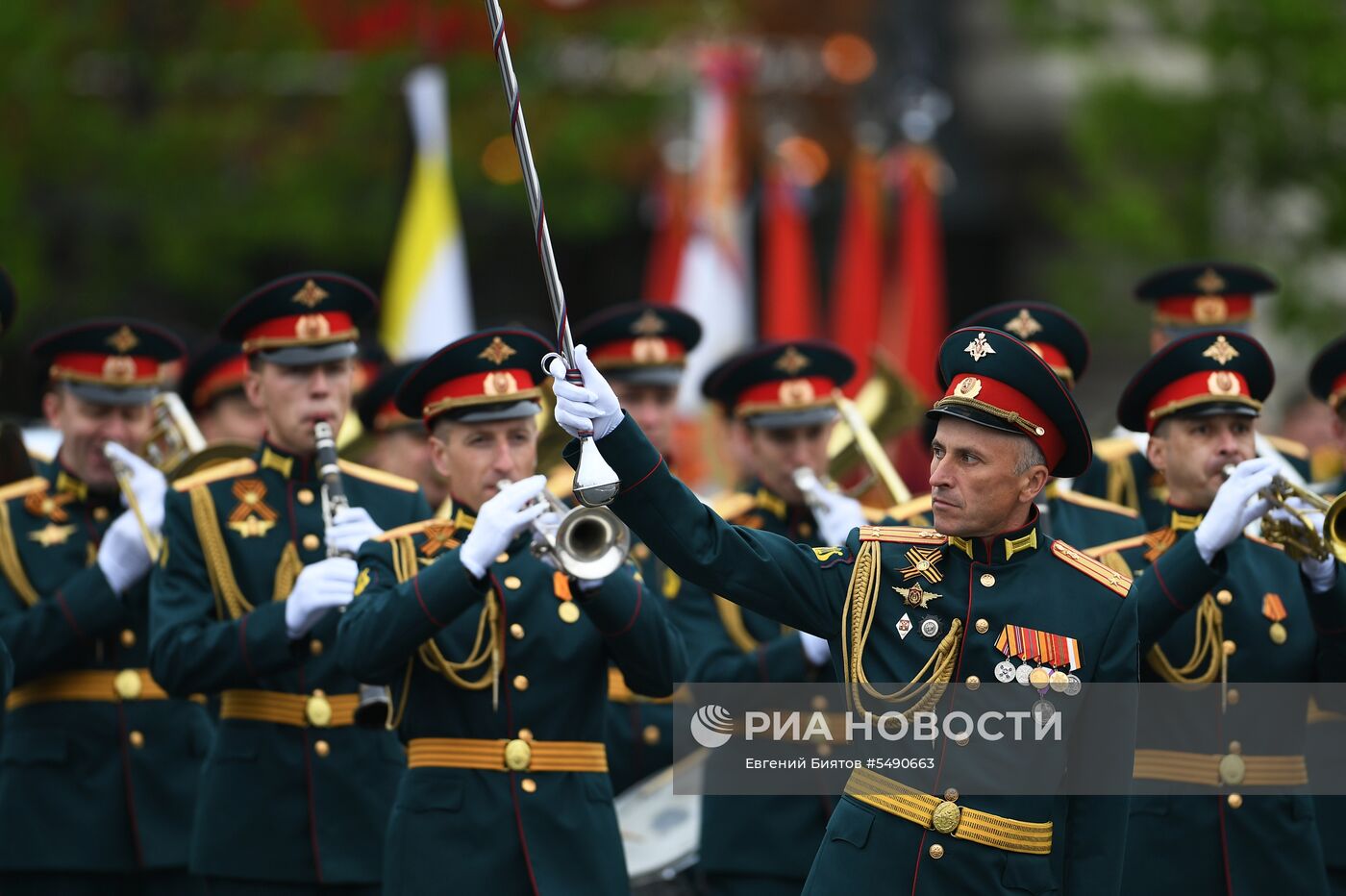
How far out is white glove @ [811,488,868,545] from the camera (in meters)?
7.84

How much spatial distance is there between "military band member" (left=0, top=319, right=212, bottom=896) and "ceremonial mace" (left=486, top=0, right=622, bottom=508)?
290 cm

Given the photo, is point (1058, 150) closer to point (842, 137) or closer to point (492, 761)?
point (842, 137)

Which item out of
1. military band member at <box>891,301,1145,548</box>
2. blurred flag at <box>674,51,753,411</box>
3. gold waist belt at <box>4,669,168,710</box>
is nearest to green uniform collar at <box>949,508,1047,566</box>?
Result: military band member at <box>891,301,1145,548</box>

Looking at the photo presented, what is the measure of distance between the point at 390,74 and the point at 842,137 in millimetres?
8437

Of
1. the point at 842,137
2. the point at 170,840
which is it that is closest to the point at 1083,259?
the point at 842,137

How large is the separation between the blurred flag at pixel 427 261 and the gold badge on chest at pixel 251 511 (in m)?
6.83

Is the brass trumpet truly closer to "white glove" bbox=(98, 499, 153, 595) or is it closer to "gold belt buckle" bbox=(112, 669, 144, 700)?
"white glove" bbox=(98, 499, 153, 595)

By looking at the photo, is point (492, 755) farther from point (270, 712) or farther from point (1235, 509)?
point (1235, 509)

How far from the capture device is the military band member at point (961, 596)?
549 centimetres

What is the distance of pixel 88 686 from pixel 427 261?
703 centimetres

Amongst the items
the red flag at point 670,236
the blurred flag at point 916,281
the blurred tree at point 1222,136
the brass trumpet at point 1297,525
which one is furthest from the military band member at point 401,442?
the blurred tree at point 1222,136

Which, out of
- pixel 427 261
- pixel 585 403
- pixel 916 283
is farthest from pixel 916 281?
pixel 585 403

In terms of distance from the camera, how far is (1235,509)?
260 inches

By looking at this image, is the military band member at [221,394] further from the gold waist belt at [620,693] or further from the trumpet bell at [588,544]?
the trumpet bell at [588,544]
